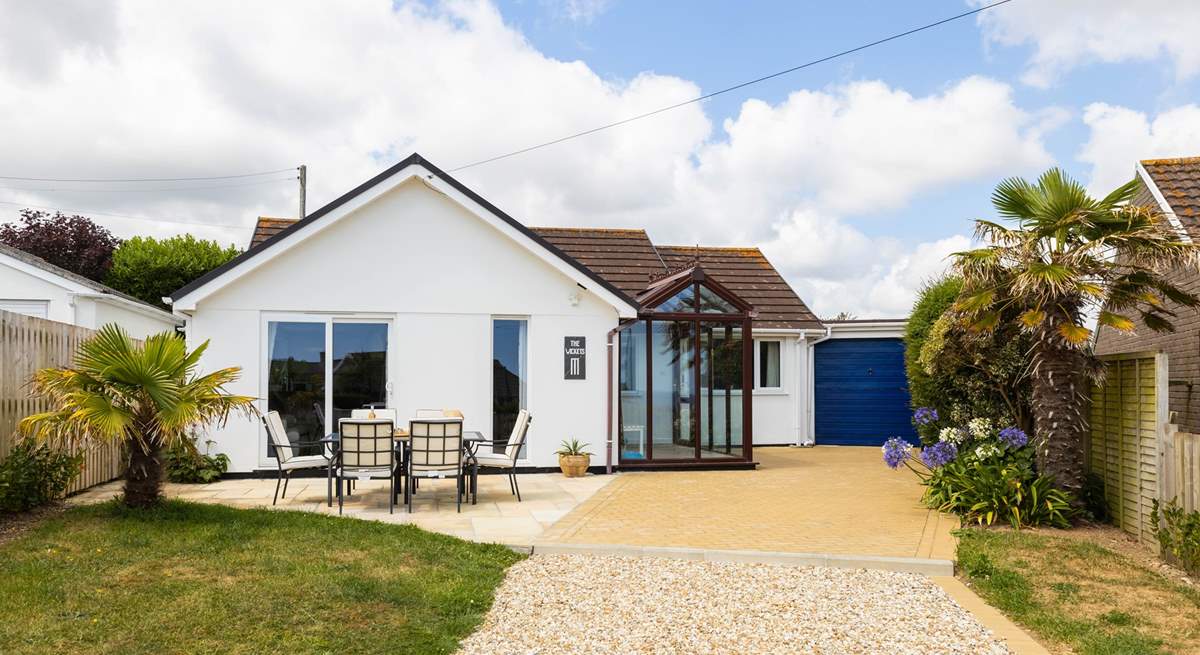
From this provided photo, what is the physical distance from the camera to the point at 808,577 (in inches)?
293

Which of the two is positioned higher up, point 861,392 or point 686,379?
point 686,379

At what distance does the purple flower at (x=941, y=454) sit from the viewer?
10406 mm

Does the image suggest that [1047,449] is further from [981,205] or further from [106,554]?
[106,554]

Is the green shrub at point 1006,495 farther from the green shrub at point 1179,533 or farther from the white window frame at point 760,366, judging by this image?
the white window frame at point 760,366

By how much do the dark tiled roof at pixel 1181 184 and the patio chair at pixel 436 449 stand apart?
8625 millimetres

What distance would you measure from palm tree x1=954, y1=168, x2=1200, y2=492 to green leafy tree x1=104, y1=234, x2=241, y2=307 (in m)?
24.4

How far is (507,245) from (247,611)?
913cm

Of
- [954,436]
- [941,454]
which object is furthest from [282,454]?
[954,436]

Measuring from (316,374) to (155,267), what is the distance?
17819 mm

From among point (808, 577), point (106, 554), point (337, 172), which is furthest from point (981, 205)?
point (337, 172)

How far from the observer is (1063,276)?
879cm

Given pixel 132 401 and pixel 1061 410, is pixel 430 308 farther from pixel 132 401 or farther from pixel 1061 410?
pixel 1061 410

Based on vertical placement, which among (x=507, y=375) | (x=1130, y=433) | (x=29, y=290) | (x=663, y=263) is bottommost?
(x=1130, y=433)

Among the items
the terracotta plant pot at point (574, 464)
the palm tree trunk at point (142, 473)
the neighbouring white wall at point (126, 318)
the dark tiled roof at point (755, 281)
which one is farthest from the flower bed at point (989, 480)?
the neighbouring white wall at point (126, 318)
